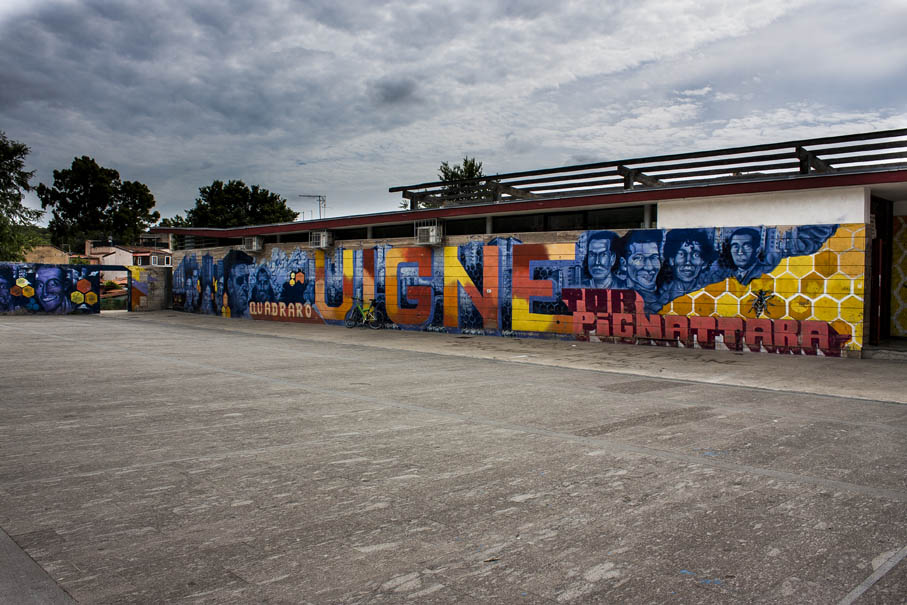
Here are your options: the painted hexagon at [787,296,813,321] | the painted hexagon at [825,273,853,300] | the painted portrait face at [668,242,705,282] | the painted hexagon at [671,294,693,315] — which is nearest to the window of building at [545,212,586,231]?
the painted portrait face at [668,242,705,282]

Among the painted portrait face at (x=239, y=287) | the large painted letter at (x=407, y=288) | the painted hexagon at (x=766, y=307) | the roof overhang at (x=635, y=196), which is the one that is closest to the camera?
the roof overhang at (x=635, y=196)

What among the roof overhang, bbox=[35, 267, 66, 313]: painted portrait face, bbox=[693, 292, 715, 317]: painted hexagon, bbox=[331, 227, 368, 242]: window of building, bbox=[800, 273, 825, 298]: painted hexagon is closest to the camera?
the roof overhang

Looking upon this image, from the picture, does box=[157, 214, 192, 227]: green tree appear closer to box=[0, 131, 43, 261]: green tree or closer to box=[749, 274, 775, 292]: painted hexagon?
box=[0, 131, 43, 261]: green tree

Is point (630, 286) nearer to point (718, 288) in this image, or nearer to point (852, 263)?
point (718, 288)

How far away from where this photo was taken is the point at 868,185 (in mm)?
11328

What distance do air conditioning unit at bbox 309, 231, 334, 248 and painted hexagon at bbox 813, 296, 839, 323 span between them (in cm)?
1490

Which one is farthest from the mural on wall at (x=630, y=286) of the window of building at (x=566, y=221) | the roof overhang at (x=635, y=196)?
the roof overhang at (x=635, y=196)

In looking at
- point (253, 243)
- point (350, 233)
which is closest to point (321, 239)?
point (350, 233)

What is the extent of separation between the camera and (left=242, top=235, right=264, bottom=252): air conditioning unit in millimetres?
24188

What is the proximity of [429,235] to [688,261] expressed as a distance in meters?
7.39

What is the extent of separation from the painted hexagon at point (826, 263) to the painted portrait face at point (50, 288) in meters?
29.2

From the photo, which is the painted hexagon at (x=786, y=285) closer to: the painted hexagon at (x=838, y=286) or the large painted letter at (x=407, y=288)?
the painted hexagon at (x=838, y=286)

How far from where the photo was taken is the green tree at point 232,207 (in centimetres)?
6053

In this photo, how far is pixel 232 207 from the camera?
6172 cm
